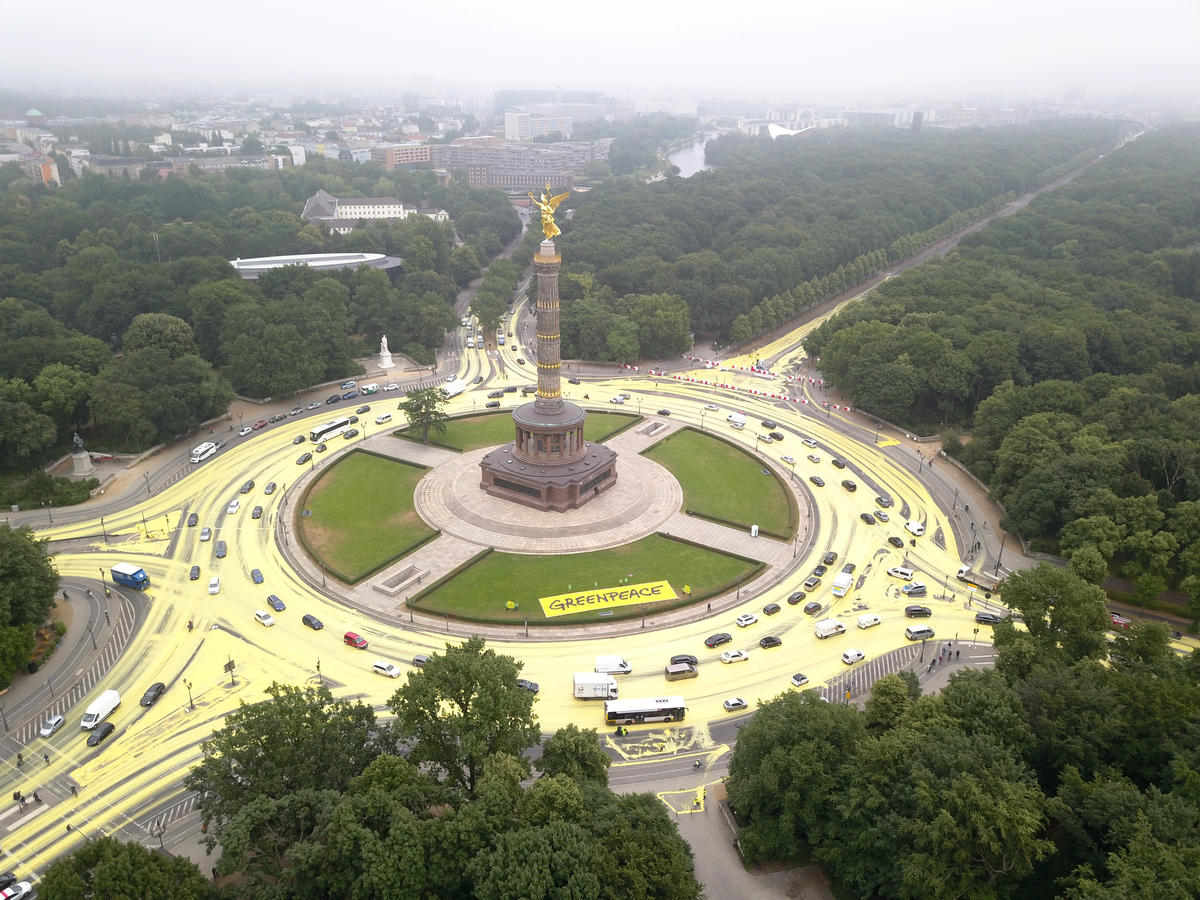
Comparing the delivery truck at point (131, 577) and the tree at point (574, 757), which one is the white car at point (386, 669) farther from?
the delivery truck at point (131, 577)

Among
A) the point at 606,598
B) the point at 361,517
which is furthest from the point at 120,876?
the point at 361,517

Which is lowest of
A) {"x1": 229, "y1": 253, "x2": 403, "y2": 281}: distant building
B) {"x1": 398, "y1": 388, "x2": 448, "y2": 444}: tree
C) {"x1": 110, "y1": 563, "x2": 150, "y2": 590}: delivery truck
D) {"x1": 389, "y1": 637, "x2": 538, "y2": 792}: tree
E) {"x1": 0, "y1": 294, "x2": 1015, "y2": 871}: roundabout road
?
{"x1": 0, "y1": 294, "x2": 1015, "y2": 871}: roundabout road

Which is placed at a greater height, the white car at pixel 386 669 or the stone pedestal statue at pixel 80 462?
the stone pedestal statue at pixel 80 462

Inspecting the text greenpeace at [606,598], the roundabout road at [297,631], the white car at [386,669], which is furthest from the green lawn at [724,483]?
the white car at [386,669]

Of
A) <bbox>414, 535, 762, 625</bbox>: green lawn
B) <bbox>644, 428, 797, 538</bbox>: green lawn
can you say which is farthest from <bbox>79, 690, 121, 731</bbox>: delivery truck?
<bbox>644, 428, 797, 538</bbox>: green lawn

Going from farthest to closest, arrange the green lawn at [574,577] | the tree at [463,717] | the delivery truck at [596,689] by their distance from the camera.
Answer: the green lawn at [574,577] < the delivery truck at [596,689] < the tree at [463,717]

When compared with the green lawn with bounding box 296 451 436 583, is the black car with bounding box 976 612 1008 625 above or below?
below

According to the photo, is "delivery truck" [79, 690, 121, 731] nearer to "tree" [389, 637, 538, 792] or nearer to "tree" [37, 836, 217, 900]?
"tree" [37, 836, 217, 900]

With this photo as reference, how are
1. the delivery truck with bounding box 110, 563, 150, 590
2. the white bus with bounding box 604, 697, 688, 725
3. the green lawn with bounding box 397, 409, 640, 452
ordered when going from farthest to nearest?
1. the green lawn with bounding box 397, 409, 640, 452
2. the delivery truck with bounding box 110, 563, 150, 590
3. the white bus with bounding box 604, 697, 688, 725
